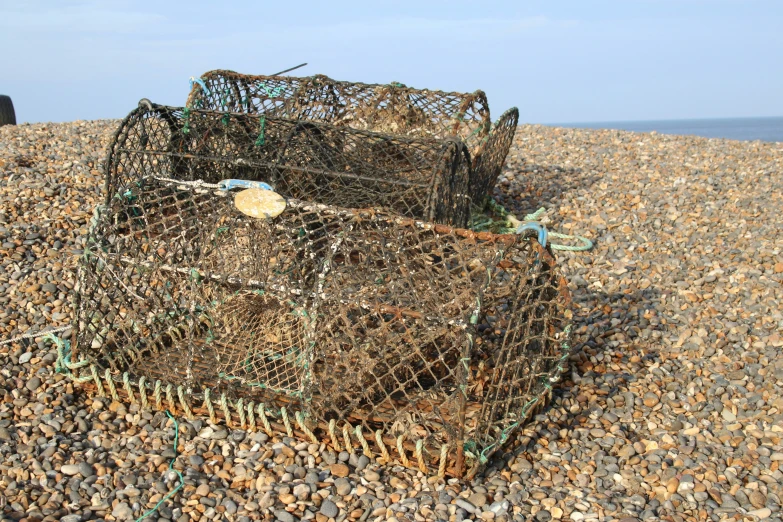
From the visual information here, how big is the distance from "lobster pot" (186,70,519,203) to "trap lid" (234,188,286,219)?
3103 millimetres

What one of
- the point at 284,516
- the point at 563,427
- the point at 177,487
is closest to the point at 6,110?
the point at 177,487

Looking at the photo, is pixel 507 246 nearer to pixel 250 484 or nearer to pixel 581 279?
pixel 250 484

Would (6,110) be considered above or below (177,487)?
above

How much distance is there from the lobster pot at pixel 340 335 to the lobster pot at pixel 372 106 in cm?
281

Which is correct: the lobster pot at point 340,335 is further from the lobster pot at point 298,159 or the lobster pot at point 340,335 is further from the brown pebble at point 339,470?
the lobster pot at point 298,159

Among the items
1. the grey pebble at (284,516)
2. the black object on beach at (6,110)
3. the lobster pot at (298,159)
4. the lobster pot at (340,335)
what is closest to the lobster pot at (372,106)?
the lobster pot at (298,159)

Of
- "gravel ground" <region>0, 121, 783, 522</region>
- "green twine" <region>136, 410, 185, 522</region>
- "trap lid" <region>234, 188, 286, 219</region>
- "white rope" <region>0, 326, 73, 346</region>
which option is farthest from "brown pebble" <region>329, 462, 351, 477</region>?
"white rope" <region>0, 326, 73, 346</region>

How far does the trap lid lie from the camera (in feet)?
11.8

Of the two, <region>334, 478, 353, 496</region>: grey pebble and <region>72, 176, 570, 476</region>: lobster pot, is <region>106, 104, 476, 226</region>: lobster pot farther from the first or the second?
<region>334, 478, 353, 496</region>: grey pebble

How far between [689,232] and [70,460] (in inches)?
213

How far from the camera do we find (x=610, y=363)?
429cm

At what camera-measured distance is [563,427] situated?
3.66 meters

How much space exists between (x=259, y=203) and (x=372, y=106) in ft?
11.3

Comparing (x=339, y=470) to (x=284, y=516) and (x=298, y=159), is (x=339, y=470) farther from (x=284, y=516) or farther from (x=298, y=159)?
(x=298, y=159)
